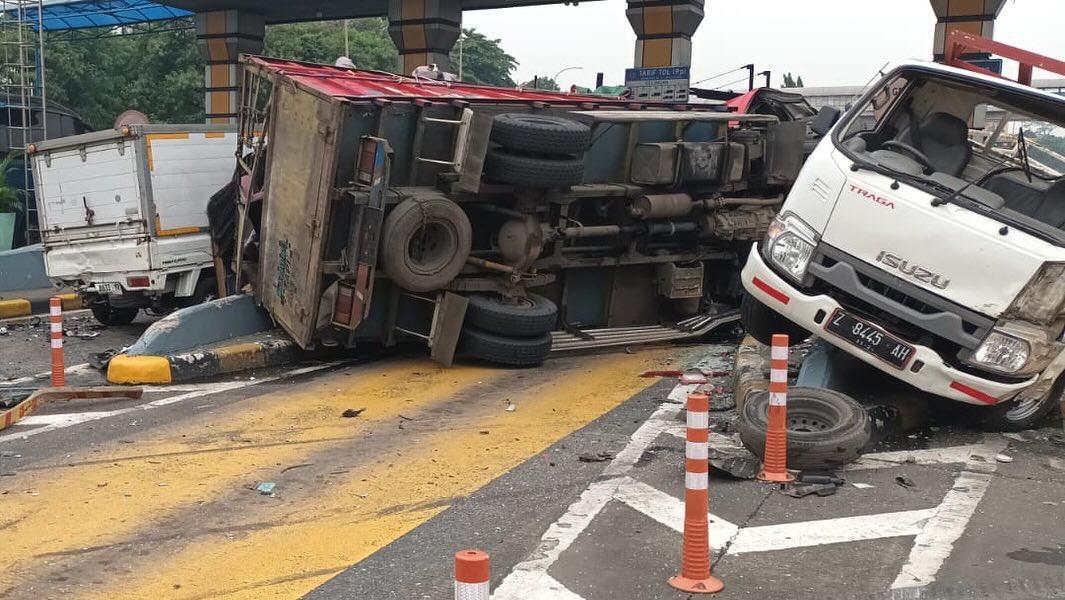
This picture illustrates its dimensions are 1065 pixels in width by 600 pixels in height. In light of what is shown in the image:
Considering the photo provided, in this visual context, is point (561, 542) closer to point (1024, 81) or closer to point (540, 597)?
point (540, 597)

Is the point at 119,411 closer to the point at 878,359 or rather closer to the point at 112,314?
the point at 878,359

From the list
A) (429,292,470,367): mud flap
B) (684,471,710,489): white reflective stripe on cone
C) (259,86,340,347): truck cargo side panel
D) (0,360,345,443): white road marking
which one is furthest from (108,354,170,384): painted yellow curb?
(684,471,710,489): white reflective stripe on cone

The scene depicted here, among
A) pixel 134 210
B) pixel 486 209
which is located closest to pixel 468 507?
pixel 486 209

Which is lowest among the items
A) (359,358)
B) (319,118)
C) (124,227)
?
(359,358)

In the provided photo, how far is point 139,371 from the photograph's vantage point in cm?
957

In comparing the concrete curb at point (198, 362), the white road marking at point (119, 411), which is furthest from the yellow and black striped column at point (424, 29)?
the white road marking at point (119, 411)

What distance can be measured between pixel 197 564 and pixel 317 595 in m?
0.74

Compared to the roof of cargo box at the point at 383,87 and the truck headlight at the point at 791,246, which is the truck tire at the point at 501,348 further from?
the truck headlight at the point at 791,246

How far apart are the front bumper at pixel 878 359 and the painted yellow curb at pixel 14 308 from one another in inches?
444

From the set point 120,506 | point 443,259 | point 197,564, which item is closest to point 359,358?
point 443,259

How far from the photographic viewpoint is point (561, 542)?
525cm

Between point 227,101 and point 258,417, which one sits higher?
point 227,101

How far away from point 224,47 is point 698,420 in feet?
90.1

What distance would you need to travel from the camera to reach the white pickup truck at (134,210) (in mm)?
12469
